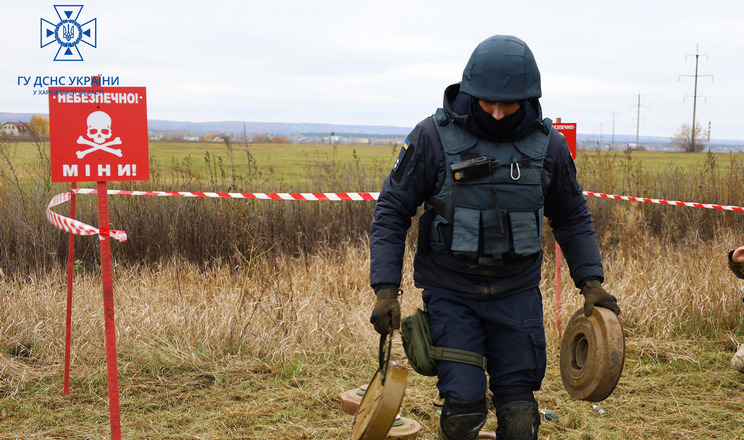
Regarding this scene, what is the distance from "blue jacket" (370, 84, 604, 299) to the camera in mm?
2811

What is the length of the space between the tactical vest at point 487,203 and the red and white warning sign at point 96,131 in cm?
146

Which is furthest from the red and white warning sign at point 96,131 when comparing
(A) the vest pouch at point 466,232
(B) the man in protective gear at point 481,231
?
(A) the vest pouch at point 466,232

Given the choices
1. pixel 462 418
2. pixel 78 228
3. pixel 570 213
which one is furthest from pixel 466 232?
pixel 78 228

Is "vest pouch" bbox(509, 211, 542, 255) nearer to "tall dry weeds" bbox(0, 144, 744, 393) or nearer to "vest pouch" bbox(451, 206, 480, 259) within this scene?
"vest pouch" bbox(451, 206, 480, 259)

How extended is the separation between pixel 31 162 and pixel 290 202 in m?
2.94

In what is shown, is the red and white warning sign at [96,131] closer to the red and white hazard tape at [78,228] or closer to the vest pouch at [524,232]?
the red and white hazard tape at [78,228]

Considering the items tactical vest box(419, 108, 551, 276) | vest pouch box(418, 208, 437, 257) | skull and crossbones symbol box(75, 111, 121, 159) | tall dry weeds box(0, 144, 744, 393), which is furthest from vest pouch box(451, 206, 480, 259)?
tall dry weeds box(0, 144, 744, 393)

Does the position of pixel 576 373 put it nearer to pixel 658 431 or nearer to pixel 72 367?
pixel 658 431

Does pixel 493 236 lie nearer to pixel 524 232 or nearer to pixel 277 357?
pixel 524 232

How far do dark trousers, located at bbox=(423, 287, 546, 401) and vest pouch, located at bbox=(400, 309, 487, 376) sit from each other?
0.02 meters

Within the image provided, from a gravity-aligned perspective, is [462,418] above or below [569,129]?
below

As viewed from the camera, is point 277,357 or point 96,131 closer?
point 96,131

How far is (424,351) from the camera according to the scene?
110 inches

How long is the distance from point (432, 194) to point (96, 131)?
1653mm
